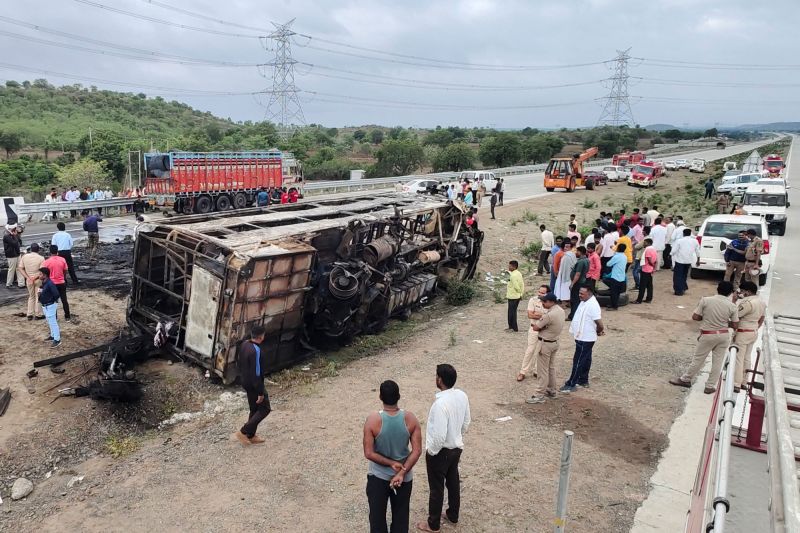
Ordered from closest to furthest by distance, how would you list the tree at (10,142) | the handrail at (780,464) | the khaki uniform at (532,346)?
the handrail at (780,464)
the khaki uniform at (532,346)
the tree at (10,142)

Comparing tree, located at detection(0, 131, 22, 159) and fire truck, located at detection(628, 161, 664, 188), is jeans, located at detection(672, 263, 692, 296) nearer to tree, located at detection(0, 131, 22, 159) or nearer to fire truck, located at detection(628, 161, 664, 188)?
fire truck, located at detection(628, 161, 664, 188)

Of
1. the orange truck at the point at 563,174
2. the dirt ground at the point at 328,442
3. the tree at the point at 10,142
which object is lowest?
the dirt ground at the point at 328,442

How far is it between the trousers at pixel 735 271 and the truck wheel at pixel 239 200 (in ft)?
64.2

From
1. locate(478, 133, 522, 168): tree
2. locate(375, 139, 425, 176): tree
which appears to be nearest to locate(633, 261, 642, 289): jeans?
locate(375, 139, 425, 176): tree

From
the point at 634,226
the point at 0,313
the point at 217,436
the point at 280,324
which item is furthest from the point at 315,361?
the point at 634,226

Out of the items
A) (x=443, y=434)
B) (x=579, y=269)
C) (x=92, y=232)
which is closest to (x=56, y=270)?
(x=92, y=232)

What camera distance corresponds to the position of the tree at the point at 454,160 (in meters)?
52.9

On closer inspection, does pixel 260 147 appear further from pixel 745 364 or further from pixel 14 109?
pixel 745 364

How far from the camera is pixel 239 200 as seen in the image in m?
25.5

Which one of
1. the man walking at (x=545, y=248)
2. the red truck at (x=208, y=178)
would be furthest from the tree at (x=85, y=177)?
the man walking at (x=545, y=248)

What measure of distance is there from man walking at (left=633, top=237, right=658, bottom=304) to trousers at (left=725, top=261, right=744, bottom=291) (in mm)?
1666

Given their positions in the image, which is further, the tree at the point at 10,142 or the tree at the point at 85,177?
the tree at the point at 10,142

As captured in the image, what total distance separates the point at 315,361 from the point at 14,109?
70.8 metres

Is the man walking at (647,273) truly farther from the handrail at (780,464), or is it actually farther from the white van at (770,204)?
the white van at (770,204)
